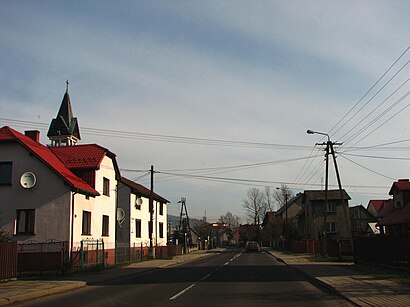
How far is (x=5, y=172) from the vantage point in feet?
94.1

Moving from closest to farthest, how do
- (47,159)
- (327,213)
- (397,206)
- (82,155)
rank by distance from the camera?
(47,159), (82,155), (397,206), (327,213)

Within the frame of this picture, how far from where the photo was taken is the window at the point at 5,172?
28.5m

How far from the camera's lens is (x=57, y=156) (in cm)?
3338

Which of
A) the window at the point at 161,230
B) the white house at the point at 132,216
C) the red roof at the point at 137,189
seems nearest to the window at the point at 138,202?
the white house at the point at 132,216

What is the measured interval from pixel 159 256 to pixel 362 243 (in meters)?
23.4

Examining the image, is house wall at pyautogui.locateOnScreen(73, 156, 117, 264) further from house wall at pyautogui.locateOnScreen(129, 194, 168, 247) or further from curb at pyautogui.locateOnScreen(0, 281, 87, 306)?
curb at pyautogui.locateOnScreen(0, 281, 87, 306)

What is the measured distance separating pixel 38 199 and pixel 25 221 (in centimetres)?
151

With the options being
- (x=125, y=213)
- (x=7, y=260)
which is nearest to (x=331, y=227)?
(x=125, y=213)

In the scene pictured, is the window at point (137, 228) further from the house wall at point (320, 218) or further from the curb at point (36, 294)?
the house wall at point (320, 218)

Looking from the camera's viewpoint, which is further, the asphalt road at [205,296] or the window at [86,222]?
the window at [86,222]

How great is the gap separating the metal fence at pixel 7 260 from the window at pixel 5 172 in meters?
9.25

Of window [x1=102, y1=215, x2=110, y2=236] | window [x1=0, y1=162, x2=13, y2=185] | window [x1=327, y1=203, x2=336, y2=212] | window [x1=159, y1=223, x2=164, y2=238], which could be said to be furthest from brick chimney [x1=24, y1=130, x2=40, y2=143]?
window [x1=327, y1=203, x2=336, y2=212]

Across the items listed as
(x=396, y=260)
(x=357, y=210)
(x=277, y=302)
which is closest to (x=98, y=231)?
(x=396, y=260)

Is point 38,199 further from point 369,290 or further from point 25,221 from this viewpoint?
point 369,290
